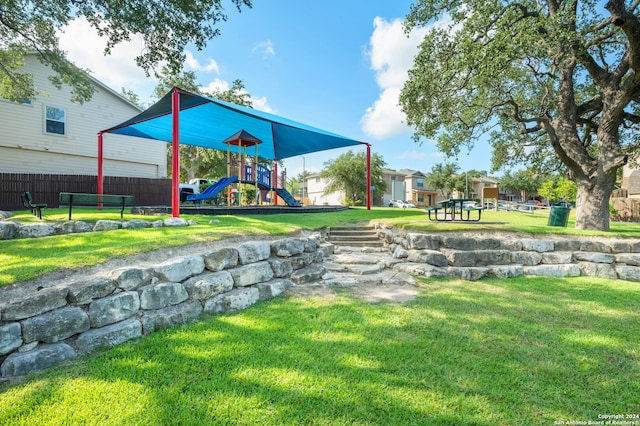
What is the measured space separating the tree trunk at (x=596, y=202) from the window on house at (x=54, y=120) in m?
21.5

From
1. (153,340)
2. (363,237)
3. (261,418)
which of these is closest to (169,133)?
(363,237)

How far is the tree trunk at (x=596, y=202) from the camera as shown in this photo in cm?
773

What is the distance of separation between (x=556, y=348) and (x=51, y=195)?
728 inches

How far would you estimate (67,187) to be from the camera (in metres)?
14.0

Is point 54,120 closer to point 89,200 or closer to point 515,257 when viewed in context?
point 89,200

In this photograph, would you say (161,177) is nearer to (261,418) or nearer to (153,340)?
(153,340)

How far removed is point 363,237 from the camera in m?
8.23

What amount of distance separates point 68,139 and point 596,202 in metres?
21.6

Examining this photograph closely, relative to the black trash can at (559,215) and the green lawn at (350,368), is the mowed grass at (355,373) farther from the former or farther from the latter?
the black trash can at (559,215)

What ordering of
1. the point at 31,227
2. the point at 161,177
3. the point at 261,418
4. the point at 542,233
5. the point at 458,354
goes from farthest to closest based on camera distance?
the point at 161,177 → the point at 542,233 → the point at 31,227 → the point at 458,354 → the point at 261,418

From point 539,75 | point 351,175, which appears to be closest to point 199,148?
point 351,175

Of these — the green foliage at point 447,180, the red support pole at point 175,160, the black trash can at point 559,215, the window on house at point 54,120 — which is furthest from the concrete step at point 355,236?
the green foliage at point 447,180

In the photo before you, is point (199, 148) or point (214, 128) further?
point (199, 148)

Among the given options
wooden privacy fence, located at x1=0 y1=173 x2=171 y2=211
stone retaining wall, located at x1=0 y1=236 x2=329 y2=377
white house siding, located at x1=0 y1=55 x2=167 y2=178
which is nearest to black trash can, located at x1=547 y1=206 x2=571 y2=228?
stone retaining wall, located at x1=0 y1=236 x2=329 y2=377
